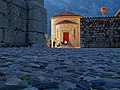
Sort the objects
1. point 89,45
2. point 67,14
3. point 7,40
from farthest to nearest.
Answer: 1. point 67,14
2. point 89,45
3. point 7,40

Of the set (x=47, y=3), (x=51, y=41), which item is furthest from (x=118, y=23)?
(x=47, y=3)

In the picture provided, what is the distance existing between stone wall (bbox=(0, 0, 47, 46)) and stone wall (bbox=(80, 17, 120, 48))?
26.6 ft

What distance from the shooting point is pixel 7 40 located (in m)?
6.83

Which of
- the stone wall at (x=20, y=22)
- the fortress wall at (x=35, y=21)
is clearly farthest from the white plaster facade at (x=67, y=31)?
the fortress wall at (x=35, y=21)

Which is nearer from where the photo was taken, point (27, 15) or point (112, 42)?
point (27, 15)

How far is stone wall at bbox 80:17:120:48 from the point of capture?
54.3ft

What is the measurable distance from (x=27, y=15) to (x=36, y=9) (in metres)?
0.42

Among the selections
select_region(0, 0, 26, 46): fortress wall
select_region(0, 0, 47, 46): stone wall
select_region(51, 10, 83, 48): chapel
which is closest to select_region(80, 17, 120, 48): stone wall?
select_region(0, 0, 47, 46): stone wall

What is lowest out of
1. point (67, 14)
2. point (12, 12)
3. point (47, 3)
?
point (12, 12)

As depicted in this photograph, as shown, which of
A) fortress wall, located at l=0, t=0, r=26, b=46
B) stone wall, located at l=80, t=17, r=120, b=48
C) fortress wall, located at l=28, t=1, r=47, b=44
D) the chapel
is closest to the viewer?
fortress wall, located at l=0, t=0, r=26, b=46

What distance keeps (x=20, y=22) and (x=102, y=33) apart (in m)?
10.2

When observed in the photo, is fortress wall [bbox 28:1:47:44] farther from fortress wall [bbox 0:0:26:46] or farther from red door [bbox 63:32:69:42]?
red door [bbox 63:32:69:42]

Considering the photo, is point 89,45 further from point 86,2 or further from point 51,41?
point 86,2

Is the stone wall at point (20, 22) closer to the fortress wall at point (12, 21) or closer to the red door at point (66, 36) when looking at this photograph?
the fortress wall at point (12, 21)
